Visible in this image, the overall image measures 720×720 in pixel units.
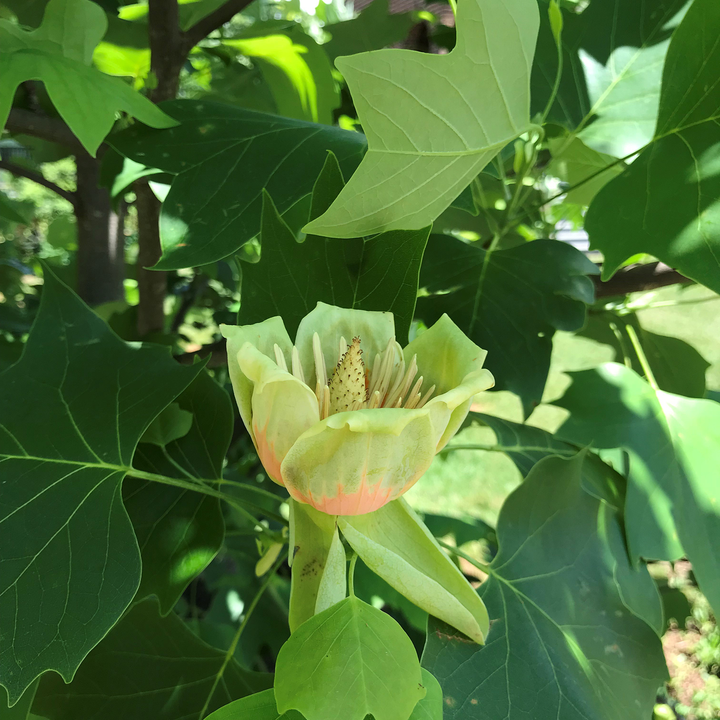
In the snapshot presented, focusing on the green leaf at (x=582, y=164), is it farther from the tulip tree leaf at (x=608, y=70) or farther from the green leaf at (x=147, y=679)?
the green leaf at (x=147, y=679)

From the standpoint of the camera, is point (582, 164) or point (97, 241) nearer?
point (582, 164)

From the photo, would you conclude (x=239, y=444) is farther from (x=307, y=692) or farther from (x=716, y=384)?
(x=716, y=384)

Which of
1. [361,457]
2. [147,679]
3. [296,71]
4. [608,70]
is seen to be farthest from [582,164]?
[147,679]

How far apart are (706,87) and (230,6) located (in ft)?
1.12

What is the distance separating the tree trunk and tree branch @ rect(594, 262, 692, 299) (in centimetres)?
56

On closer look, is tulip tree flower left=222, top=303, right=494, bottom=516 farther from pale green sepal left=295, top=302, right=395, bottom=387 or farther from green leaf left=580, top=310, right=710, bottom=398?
green leaf left=580, top=310, right=710, bottom=398

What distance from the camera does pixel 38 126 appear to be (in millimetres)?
483

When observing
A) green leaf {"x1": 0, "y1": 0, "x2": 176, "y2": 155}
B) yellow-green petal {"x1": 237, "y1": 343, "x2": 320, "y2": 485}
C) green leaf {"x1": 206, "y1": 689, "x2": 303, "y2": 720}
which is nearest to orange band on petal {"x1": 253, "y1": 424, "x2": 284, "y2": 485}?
yellow-green petal {"x1": 237, "y1": 343, "x2": 320, "y2": 485}

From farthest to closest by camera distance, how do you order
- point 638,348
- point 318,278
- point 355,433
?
point 638,348 → point 318,278 → point 355,433

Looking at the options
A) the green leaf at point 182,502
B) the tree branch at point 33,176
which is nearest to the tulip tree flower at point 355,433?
the green leaf at point 182,502

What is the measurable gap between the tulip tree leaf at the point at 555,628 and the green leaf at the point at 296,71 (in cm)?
44

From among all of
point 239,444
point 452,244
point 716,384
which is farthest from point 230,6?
point 716,384

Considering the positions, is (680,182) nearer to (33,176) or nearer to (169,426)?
(169,426)

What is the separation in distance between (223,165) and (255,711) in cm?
31
